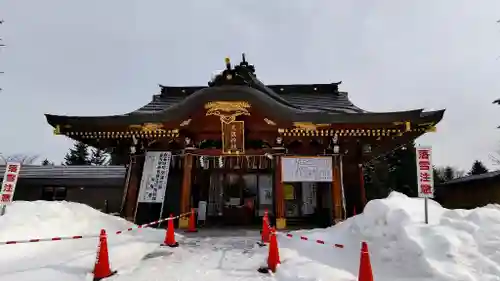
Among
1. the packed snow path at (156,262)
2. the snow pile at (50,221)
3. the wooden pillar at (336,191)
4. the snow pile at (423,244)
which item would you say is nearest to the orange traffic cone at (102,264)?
the packed snow path at (156,262)

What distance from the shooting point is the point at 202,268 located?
6.18 meters

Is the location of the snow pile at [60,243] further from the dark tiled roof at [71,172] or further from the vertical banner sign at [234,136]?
the dark tiled roof at [71,172]

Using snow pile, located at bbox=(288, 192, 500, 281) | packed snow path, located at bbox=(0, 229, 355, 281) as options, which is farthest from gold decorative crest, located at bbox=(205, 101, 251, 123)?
snow pile, located at bbox=(288, 192, 500, 281)

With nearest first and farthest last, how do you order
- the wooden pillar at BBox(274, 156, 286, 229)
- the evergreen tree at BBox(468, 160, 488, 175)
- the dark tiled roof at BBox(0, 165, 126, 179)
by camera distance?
1. the wooden pillar at BBox(274, 156, 286, 229)
2. the dark tiled roof at BBox(0, 165, 126, 179)
3. the evergreen tree at BBox(468, 160, 488, 175)

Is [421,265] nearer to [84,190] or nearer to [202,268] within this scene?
→ [202,268]

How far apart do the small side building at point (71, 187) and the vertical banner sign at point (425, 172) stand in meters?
19.1

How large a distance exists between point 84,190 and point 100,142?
11.0m

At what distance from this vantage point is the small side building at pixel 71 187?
69.5 feet

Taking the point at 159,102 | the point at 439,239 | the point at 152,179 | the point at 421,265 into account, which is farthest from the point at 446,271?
the point at 159,102

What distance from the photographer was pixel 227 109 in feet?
36.9

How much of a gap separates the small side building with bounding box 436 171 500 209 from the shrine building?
27.7 feet

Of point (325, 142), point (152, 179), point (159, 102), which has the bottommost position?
point (152, 179)

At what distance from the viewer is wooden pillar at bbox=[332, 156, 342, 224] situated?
11259mm

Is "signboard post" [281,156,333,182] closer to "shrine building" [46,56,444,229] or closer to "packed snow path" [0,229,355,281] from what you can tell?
"shrine building" [46,56,444,229]
